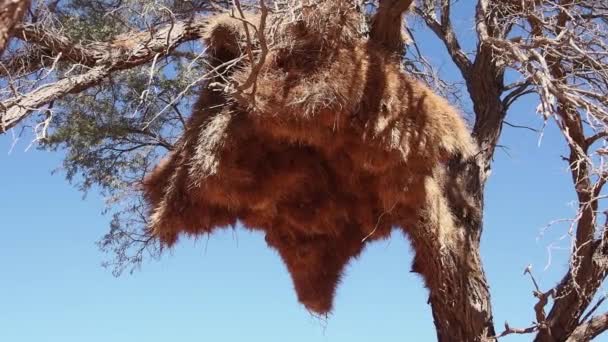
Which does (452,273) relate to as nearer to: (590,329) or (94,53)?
(590,329)


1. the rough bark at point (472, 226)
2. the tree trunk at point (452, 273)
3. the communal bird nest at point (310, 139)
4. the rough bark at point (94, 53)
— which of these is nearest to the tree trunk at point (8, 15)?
the communal bird nest at point (310, 139)

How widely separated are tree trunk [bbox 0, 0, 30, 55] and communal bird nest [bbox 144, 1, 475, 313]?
208cm

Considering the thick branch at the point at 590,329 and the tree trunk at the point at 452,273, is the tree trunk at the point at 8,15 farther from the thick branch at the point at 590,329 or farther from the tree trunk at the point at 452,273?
the thick branch at the point at 590,329

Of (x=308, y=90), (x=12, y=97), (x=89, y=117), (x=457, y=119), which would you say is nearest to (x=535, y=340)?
(x=457, y=119)

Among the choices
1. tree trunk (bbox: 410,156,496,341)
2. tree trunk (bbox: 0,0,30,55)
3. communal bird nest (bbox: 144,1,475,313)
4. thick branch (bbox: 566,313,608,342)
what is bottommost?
tree trunk (bbox: 0,0,30,55)

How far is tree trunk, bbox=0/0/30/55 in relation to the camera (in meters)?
2.43

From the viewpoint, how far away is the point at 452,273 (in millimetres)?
6051

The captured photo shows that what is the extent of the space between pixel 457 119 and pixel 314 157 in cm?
106

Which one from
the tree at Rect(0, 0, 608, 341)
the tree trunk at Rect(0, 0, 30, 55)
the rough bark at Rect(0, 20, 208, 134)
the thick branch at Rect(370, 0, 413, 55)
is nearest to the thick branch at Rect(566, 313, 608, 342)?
the tree at Rect(0, 0, 608, 341)

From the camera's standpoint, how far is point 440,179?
20.3 feet

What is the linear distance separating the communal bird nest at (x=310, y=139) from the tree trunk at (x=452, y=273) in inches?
1.6

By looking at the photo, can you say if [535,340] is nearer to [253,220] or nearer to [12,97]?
[253,220]

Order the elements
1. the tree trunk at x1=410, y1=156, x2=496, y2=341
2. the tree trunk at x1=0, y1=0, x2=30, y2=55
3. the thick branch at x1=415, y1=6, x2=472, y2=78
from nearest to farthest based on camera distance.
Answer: the tree trunk at x1=0, y1=0, x2=30, y2=55 < the tree trunk at x1=410, y1=156, x2=496, y2=341 < the thick branch at x1=415, y1=6, x2=472, y2=78

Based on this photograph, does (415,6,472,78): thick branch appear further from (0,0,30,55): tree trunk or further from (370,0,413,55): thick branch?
(0,0,30,55): tree trunk
